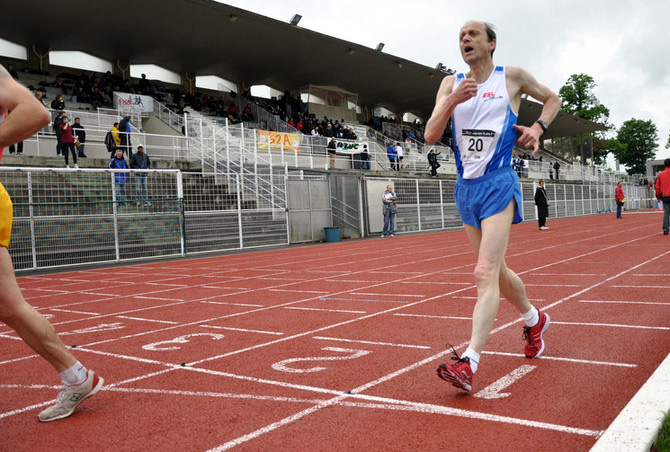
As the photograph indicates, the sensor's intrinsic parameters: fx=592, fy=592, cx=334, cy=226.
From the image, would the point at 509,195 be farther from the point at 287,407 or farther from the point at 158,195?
the point at 158,195

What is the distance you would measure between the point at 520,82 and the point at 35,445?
3.68 meters

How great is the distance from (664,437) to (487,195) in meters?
1.74

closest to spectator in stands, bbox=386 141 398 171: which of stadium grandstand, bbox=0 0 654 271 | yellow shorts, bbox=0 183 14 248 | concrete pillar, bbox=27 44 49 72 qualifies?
stadium grandstand, bbox=0 0 654 271

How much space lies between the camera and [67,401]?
352 centimetres

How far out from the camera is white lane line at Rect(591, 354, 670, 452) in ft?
8.15

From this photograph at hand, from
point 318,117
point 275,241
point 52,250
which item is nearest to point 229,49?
point 318,117

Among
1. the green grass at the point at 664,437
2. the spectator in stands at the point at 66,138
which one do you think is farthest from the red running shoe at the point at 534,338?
the spectator in stands at the point at 66,138

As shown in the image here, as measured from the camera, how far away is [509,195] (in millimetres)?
3879

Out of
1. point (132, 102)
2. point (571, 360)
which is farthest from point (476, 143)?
point (132, 102)

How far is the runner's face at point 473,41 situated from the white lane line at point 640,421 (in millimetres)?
2264

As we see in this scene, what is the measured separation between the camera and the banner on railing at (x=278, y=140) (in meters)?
25.8

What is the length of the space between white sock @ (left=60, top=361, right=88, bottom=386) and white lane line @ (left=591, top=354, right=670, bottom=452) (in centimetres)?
Answer: 281

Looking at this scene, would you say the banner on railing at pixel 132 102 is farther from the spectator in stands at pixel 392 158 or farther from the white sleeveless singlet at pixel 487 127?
the white sleeveless singlet at pixel 487 127

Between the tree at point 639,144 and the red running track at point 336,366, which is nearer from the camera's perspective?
the red running track at point 336,366
